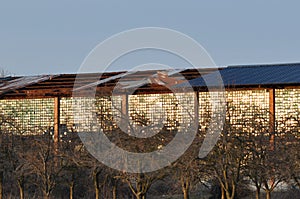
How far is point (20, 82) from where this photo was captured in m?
48.7

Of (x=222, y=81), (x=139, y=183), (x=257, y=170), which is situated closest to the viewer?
(x=257, y=170)

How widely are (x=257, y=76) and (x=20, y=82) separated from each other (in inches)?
597

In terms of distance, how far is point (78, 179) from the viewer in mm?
35969

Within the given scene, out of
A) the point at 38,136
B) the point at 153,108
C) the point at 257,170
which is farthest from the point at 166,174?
the point at 153,108

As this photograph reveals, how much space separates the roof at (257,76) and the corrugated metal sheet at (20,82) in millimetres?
10352

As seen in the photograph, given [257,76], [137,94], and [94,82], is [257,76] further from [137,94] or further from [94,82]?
[94,82]

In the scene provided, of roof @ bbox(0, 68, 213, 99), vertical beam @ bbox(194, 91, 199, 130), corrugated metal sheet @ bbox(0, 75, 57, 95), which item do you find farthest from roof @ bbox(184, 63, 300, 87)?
corrugated metal sheet @ bbox(0, 75, 57, 95)

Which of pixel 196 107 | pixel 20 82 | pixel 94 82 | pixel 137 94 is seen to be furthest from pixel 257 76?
pixel 20 82

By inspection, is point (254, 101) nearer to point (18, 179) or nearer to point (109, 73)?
point (109, 73)

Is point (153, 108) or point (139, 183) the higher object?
point (153, 108)

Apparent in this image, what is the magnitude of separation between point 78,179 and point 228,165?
10465 millimetres

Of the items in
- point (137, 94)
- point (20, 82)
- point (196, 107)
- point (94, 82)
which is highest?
point (20, 82)

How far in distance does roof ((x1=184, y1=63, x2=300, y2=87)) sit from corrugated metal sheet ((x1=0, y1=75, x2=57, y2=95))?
1035 cm

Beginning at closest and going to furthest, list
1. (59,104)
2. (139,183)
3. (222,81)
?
(139,183), (222,81), (59,104)
